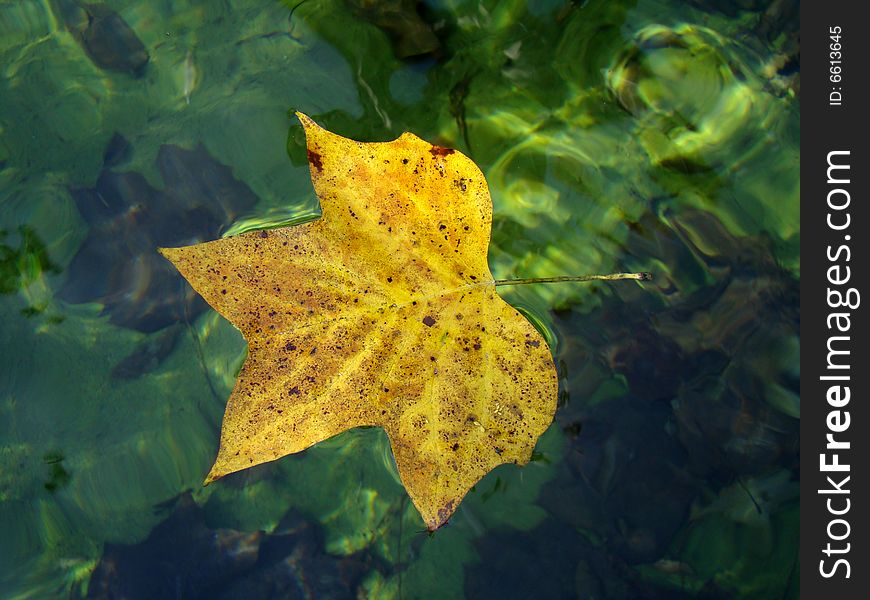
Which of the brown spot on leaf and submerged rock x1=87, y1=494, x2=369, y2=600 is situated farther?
submerged rock x1=87, y1=494, x2=369, y2=600

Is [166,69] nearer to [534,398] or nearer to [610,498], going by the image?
[534,398]

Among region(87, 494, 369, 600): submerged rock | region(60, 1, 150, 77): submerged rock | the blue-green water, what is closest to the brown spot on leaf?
A: the blue-green water

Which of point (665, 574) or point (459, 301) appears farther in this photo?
point (665, 574)

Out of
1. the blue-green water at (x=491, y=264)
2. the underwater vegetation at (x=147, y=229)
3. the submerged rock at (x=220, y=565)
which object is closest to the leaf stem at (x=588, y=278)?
the blue-green water at (x=491, y=264)

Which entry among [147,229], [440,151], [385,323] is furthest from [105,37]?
[385,323]

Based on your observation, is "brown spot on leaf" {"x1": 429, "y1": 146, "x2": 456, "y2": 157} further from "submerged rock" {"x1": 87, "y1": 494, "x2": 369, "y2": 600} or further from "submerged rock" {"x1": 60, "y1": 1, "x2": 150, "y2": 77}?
"submerged rock" {"x1": 87, "y1": 494, "x2": 369, "y2": 600}

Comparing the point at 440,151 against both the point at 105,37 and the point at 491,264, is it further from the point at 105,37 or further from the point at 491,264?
the point at 105,37

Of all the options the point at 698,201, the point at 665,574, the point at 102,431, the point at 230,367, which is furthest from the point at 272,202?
the point at 665,574

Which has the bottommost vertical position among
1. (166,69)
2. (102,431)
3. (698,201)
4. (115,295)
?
(102,431)

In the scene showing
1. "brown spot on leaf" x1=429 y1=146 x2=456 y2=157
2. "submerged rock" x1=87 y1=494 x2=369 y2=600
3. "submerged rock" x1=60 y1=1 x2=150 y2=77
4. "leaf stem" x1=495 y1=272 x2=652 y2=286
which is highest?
"submerged rock" x1=60 y1=1 x2=150 y2=77
